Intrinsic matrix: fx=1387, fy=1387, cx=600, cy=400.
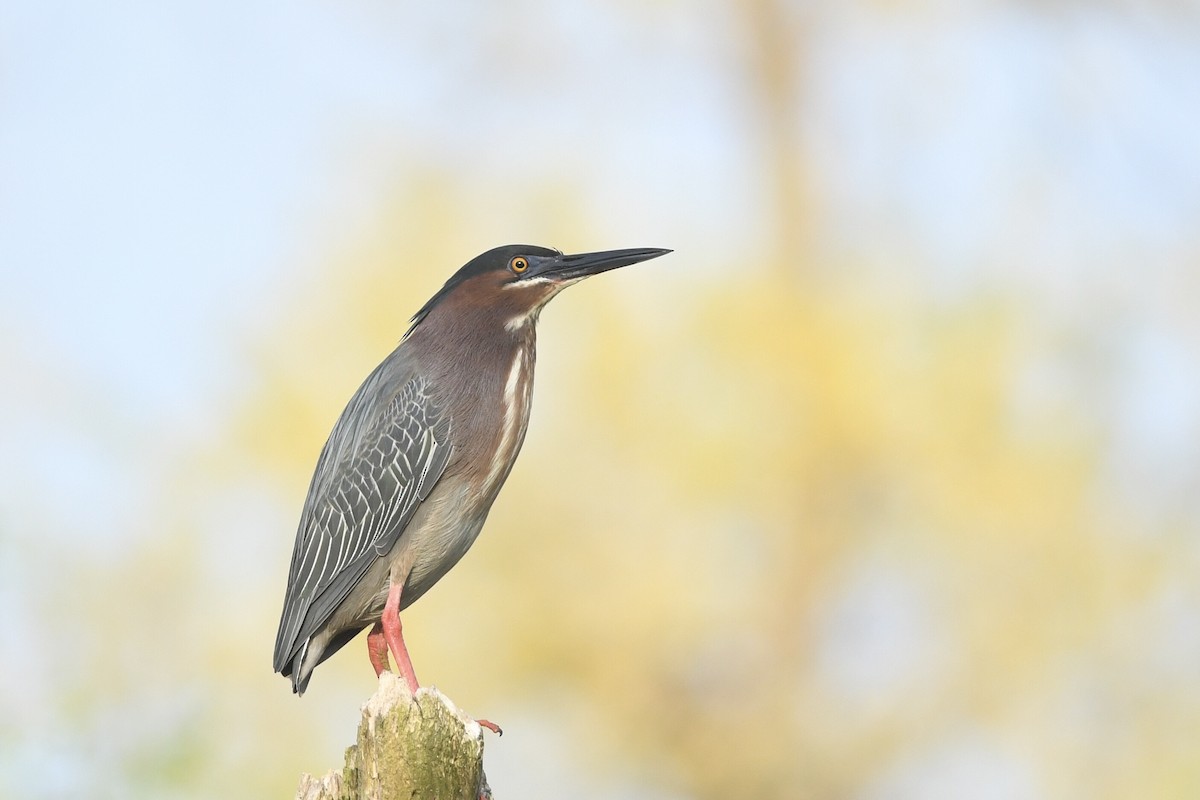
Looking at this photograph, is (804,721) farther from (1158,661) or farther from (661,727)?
(1158,661)

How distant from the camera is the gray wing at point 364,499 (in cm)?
439

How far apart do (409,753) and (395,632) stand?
38.3 inches

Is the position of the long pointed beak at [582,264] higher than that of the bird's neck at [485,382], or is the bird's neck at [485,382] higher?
the long pointed beak at [582,264]

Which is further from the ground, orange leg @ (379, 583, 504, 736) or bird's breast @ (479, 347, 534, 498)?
bird's breast @ (479, 347, 534, 498)

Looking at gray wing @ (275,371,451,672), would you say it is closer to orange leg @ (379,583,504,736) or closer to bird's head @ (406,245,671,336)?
orange leg @ (379,583,504,736)

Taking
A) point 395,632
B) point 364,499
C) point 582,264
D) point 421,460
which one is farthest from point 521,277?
point 395,632

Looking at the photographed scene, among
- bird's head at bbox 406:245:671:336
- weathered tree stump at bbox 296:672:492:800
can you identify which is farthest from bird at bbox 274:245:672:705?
weathered tree stump at bbox 296:672:492:800

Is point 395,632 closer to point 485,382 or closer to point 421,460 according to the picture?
point 421,460

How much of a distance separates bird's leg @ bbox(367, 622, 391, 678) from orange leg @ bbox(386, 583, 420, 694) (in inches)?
3.9

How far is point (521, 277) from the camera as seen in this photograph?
4.64 metres

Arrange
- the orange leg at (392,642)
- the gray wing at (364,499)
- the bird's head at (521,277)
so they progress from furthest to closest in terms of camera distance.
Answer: the bird's head at (521,277) < the gray wing at (364,499) < the orange leg at (392,642)

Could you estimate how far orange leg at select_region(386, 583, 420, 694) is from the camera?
13.5 ft

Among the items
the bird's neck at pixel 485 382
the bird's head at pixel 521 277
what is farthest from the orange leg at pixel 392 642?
the bird's head at pixel 521 277

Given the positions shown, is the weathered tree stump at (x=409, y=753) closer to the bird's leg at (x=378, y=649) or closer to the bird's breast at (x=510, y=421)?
the bird's leg at (x=378, y=649)
